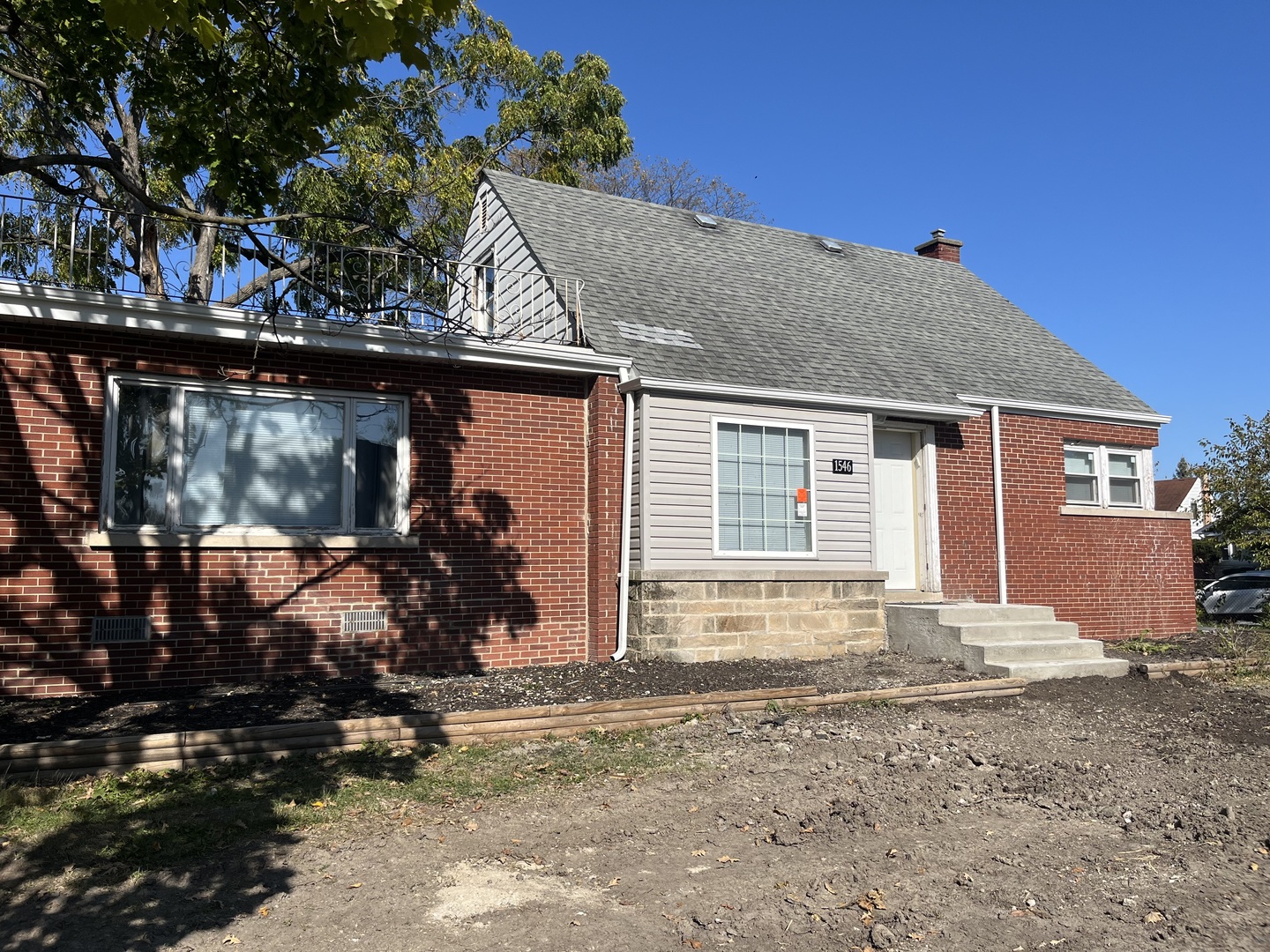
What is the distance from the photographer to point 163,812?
18.5ft

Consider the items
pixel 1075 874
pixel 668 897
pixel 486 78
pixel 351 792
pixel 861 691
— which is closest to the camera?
pixel 668 897

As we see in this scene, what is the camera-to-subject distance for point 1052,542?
14.8 meters

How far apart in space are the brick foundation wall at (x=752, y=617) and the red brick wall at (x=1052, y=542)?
2458 millimetres

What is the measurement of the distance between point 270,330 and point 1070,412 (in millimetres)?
11333

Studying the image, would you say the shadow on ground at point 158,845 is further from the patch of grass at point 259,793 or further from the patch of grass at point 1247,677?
the patch of grass at point 1247,677

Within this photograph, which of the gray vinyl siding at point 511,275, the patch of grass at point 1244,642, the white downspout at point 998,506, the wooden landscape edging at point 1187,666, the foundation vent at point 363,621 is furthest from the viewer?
the white downspout at point 998,506

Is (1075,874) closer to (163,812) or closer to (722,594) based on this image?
(163,812)

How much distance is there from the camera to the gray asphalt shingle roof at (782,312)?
1258cm

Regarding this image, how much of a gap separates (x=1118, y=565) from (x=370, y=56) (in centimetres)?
1381

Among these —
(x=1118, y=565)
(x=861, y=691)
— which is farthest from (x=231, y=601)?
(x=1118, y=565)

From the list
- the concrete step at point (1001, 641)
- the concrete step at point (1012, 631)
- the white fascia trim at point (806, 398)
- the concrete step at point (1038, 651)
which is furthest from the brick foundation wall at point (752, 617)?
the white fascia trim at point (806, 398)

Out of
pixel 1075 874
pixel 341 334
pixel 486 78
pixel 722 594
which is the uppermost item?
pixel 486 78

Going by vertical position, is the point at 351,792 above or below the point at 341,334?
below

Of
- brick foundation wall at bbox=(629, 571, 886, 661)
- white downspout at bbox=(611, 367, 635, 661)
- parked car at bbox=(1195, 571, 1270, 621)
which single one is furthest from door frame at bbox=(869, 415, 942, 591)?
parked car at bbox=(1195, 571, 1270, 621)
